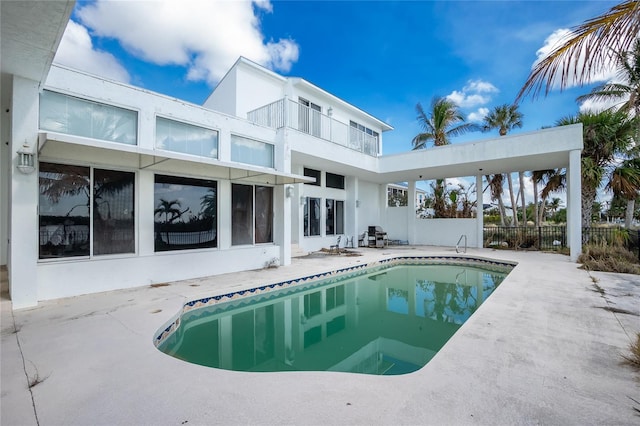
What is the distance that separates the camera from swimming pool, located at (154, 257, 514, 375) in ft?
14.3

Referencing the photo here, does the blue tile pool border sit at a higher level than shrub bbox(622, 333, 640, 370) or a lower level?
lower

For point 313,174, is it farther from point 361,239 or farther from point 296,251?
point 361,239

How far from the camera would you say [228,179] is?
350 inches

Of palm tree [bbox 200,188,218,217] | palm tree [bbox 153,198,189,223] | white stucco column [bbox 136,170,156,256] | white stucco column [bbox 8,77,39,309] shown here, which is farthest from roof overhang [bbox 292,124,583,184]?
white stucco column [bbox 8,77,39,309]

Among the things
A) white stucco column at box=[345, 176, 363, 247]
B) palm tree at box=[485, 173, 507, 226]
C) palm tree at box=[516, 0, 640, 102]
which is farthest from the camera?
palm tree at box=[485, 173, 507, 226]

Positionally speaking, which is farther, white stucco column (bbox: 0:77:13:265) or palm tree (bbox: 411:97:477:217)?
palm tree (bbox: 411:97:477:217)

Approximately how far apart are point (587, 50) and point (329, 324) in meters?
5.77

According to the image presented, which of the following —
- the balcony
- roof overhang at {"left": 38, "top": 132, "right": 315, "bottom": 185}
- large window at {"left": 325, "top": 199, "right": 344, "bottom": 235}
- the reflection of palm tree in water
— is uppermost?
the balcony

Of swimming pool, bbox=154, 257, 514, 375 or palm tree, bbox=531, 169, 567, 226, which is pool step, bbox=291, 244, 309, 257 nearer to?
swimming pool, bbox=154, 257, 514, 375

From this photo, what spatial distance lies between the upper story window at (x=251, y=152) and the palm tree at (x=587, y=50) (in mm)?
7281

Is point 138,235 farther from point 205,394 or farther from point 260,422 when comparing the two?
point 260,422

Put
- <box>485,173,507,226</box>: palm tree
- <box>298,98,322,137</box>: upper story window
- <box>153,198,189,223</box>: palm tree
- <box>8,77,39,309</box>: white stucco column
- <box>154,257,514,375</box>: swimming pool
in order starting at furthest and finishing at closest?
<box>485,173,507,226</box>: palm tree < <box>298,98,322,137</box>: upper story window < <box>153,198,189,223</box>: palm tree < <box>8,77,39,309</box>: white stucco column < <box>154,257,514,375</box>: swimming pool

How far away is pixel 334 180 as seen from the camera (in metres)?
15.9

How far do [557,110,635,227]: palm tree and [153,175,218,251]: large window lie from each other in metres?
15.3
